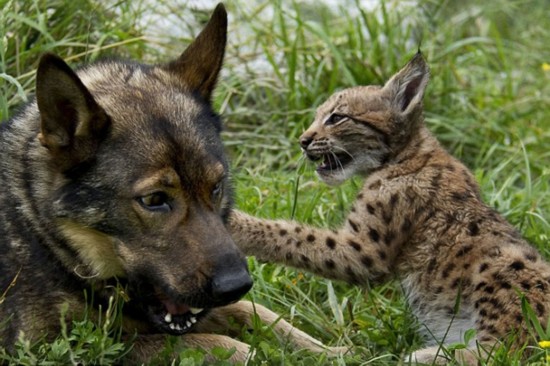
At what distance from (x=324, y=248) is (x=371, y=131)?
0.89 metres

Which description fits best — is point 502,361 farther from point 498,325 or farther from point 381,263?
point 381,263

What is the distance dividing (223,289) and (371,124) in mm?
2212

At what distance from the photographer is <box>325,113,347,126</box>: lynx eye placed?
21.0 feet

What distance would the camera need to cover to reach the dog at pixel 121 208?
4543 mm

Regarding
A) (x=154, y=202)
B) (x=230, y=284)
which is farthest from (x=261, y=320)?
(x=154, y=202)

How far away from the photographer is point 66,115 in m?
4.58

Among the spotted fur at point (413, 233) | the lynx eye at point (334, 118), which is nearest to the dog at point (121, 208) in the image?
the spotted fur at point (413, 233)

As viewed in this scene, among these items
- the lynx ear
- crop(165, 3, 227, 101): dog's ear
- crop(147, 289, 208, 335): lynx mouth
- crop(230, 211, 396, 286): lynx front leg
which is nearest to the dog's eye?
crop(147, 289, 208, 335): lynx mouth

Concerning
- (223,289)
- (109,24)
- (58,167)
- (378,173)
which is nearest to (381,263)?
(378,173)

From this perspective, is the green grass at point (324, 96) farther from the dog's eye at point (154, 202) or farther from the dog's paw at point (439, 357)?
the dog's eye at point (154, 202)

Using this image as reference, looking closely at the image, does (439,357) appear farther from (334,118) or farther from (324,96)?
(324,96)

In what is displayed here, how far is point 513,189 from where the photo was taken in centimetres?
786

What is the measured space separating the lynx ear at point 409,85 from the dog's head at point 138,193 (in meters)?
1.84

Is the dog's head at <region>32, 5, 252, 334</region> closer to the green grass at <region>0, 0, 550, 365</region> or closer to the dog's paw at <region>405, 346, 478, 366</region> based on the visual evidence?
the green grass at <region>0, 0, 550, 365</region>
